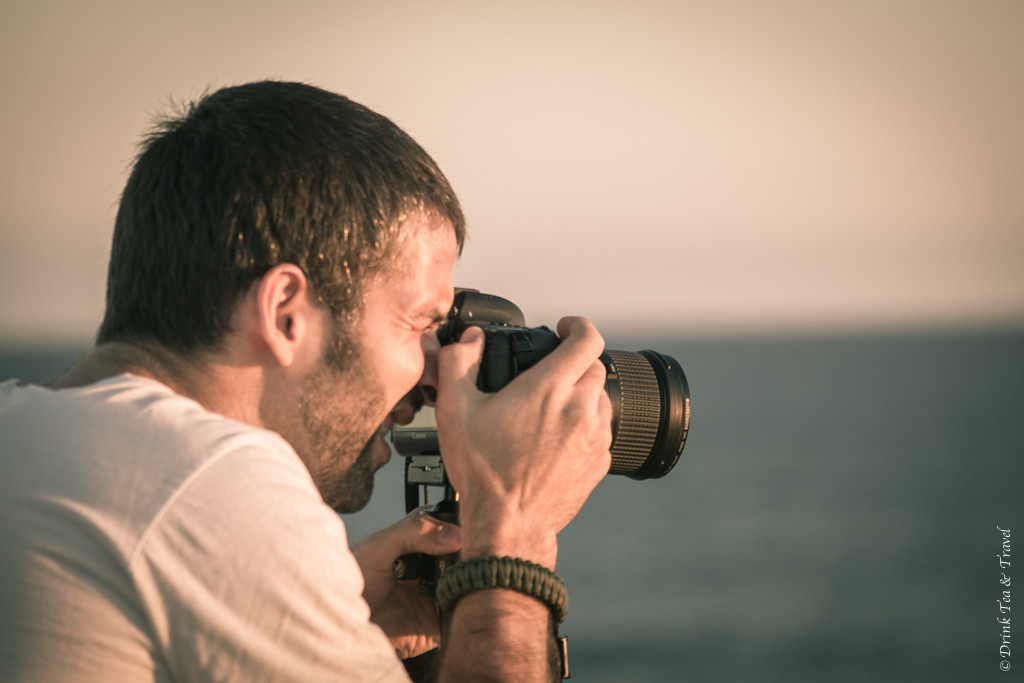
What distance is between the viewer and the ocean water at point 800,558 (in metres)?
9.60

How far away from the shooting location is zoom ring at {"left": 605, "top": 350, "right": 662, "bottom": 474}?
2418 mm

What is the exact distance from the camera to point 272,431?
→ 5.83 ft

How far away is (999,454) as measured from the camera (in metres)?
22.7

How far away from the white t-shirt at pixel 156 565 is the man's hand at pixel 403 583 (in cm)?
102

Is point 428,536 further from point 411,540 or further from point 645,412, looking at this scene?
point 645,412

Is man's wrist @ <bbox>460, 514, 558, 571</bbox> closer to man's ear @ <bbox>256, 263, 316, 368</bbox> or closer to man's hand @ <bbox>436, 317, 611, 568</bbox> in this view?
man's hand @ <bbox>436, 317, 611, 568</bbox>

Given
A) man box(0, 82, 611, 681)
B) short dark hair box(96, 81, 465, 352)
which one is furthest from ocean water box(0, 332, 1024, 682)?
man box(0, 82, 611, 681)

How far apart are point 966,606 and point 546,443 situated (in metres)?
10.6

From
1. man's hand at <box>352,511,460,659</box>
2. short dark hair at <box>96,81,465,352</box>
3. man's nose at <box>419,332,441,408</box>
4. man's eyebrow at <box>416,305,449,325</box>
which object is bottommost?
man's hand at <box>352,511,460,659</box>

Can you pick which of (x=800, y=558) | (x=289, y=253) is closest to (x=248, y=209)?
(x=289, y=253)

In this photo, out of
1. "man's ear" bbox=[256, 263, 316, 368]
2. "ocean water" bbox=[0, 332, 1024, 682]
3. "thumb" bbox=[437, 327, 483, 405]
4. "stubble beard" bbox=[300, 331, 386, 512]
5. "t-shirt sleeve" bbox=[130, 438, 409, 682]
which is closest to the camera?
"t-shirt sleeve" bbox=[130, 438, 409, 682]

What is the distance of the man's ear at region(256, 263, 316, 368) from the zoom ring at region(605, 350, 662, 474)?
94cm

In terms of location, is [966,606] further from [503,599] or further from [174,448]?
[174,448]

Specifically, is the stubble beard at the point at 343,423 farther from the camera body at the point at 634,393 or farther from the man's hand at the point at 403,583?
the camera body at the point at 634,393
